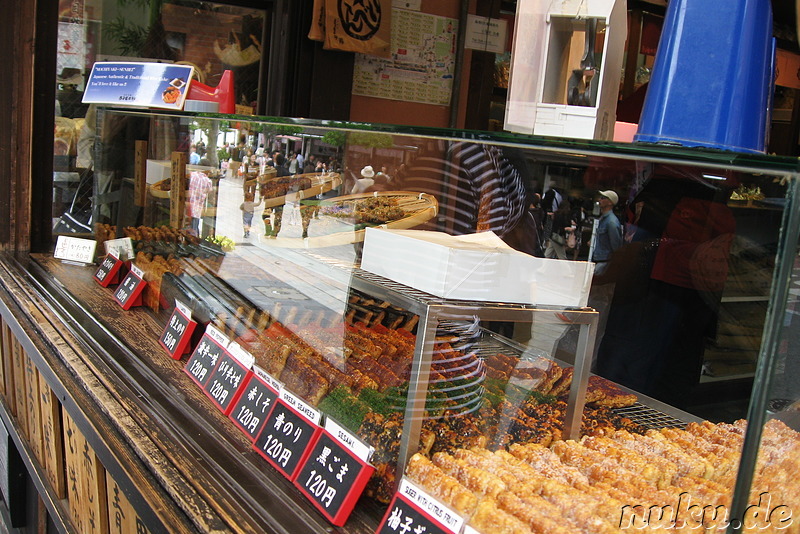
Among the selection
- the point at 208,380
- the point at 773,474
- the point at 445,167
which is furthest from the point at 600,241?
the point at 773,474

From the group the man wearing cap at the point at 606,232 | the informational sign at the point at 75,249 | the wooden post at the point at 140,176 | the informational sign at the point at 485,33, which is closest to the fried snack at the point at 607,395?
the man wearing cap at the point at 606,232

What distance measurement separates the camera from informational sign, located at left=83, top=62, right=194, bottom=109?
2.44m

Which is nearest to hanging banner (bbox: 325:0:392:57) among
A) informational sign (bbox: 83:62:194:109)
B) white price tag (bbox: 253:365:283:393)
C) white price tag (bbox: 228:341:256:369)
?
informational sign (bbox: 83:62:194:109)

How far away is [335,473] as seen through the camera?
116 centimetres

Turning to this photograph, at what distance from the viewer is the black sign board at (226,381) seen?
155 centimetres

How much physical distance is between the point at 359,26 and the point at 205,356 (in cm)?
273

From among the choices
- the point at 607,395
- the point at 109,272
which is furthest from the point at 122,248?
the point at 607,395

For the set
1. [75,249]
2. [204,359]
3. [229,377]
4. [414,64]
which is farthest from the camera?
[414,64]

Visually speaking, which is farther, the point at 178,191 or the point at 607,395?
the point at 178,191

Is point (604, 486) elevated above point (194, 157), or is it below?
below

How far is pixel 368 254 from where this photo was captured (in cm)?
139

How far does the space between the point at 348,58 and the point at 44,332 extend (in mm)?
2503

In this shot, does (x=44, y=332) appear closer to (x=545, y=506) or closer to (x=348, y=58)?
(x=545, y=506)

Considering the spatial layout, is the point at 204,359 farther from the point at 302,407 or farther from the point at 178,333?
the point at 302,407
